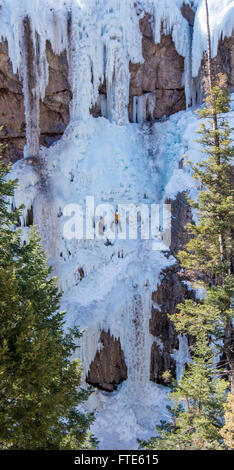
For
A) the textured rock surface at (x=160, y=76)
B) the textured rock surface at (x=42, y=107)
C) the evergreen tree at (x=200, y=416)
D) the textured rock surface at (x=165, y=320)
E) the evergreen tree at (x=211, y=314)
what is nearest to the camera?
the evergreen tree at (x=200, y=416)

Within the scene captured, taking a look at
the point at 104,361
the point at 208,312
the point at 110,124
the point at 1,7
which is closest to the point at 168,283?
the point at 104,361

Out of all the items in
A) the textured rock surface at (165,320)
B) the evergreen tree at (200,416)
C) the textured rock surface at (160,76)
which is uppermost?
the textured rock surface at (160,76)

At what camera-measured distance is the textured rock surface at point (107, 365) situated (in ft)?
38.0

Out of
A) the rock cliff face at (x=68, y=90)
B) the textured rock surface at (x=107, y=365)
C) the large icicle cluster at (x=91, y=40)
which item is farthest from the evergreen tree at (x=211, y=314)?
the large icicle cluster at (x=91, y=40)

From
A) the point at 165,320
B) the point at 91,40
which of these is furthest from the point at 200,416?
the point at 91,40

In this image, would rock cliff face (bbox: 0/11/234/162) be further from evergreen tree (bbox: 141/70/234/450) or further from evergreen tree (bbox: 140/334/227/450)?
evergreen tree (bbox: 140/334/227/450)

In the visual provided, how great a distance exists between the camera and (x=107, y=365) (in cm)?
1166

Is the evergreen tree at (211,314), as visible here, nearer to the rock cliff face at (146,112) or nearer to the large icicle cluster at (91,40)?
the rock cliff face at (146,112)

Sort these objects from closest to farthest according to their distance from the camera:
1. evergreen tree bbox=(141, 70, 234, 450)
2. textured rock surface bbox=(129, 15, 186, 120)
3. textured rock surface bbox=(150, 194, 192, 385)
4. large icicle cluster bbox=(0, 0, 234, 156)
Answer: evergreen tree bbox=(141, 70, 234, 450)
textured rock surface bbox=(150, 194, 192, 385)
large icicle cluster bbox=(0, 0, 234, 156)
textured rock surface bbox=(129, 15, 186, 120)

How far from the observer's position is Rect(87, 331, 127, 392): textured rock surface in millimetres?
11578

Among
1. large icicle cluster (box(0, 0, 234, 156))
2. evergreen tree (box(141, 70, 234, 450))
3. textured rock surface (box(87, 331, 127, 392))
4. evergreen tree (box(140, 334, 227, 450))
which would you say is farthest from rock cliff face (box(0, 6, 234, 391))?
evergreen tree (box(140, 334, 227, 450))

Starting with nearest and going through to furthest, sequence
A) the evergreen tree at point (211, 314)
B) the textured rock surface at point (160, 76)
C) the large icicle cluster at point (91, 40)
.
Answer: the evergreen tree at point (211, 314) < the large icicle cluster at point (91, 40) < the textured rock surface at point (160, 76)

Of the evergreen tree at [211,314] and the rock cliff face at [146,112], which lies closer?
the evergreen tree at [211,314]

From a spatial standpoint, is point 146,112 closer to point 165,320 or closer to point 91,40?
point 91,40
